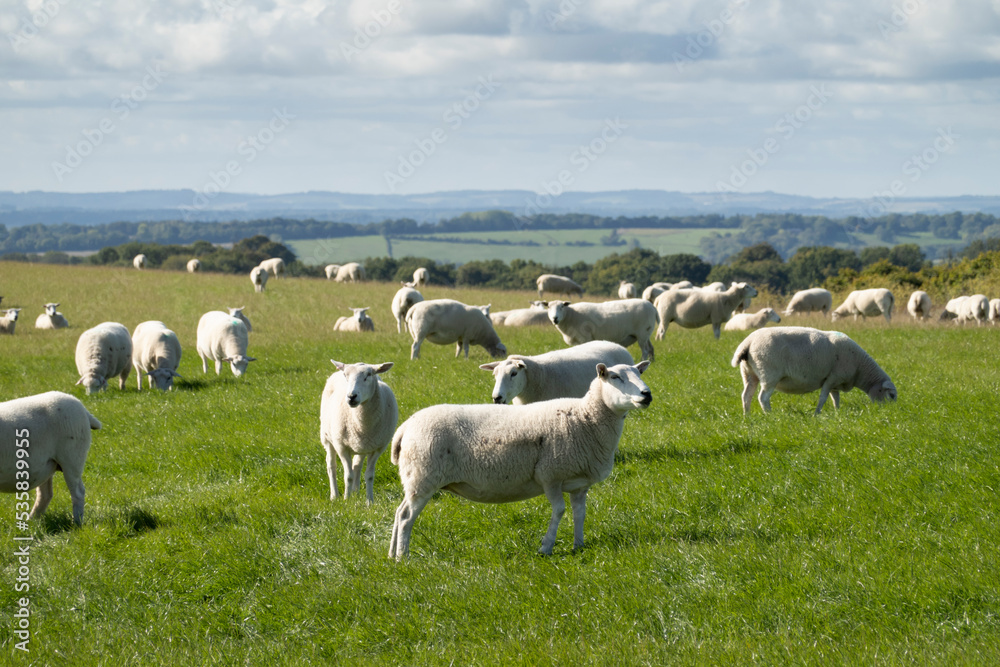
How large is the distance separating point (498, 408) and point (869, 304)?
28.2 meters

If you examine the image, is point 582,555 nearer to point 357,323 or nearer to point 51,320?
point 357,323

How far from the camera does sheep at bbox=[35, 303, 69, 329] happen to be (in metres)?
29.6

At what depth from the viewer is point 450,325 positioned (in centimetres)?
1942

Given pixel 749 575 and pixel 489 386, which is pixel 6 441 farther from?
pixel 489 386

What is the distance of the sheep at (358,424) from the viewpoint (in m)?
8.98

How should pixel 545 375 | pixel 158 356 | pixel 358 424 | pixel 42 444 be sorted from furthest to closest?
pixel 158 356 → pixel 545 375 → pixel 358 424 → pixel 42 444

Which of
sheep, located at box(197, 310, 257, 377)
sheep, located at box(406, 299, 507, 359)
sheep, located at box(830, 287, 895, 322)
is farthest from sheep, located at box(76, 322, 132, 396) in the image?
sheep, located at box(830, 287, 895, 322)

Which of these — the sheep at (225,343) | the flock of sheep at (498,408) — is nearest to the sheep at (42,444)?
the flock of sheep at (498,408)

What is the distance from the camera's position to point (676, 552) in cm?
693

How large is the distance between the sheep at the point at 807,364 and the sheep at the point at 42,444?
28.4 ft

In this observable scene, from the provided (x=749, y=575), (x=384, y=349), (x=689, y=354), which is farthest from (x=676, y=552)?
(x=384, y=349)

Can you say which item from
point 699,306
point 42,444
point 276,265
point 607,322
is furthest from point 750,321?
point 276,265

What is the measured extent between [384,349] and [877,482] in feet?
45.9

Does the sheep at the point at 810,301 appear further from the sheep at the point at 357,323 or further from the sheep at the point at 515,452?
the sheep at the point at 515,452
